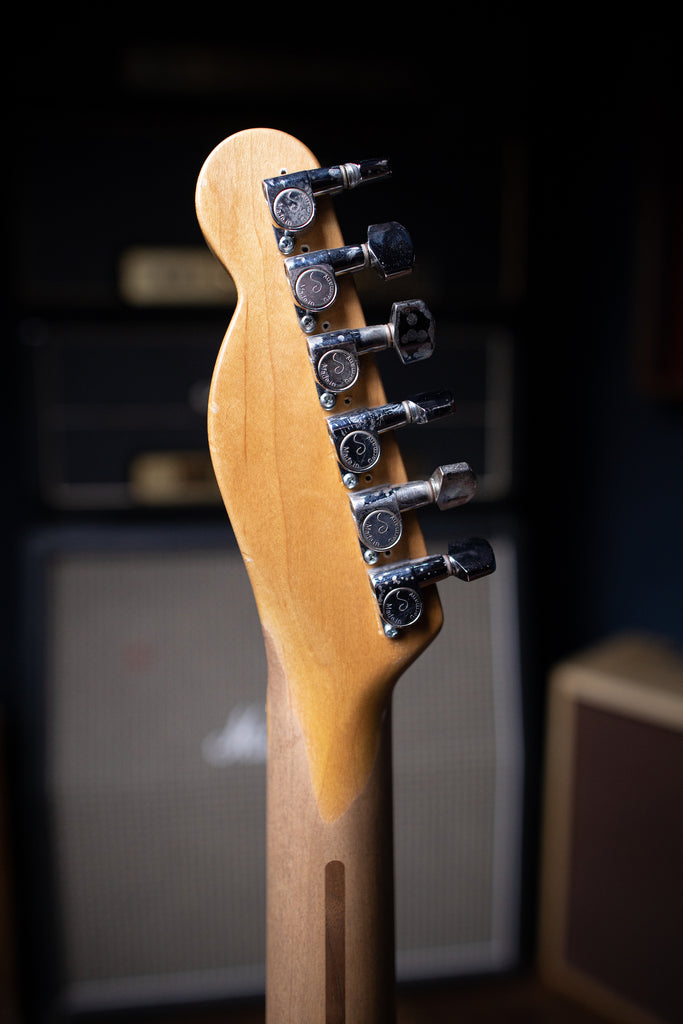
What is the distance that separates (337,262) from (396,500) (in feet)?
0.54

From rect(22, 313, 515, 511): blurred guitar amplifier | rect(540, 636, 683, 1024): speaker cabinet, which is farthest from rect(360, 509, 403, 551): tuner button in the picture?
rect(540, 636, 683, 1024): speaker cabinet

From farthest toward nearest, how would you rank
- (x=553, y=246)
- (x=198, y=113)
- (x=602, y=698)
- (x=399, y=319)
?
(x=553, y=246)
(x=602, y=698)
(x=198, y=113)
(x=399, y=319)

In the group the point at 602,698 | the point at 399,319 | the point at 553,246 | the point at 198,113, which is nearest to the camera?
the point at 399,319

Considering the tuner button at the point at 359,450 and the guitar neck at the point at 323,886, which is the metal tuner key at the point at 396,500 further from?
the guitar neck at the point at 323,886

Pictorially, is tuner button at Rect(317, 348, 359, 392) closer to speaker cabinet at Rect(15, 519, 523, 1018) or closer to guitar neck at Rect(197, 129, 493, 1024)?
guitar neck at Rect(197, 129, 493, 1024)

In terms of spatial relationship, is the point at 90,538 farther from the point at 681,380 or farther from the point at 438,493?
the point at 681,380

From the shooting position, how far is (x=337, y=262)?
1.73 ft

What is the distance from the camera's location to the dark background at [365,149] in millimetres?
1034

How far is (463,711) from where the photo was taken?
1188 millimetres

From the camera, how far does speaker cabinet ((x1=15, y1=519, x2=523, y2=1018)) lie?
111 centimetres

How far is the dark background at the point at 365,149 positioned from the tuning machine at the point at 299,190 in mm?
577

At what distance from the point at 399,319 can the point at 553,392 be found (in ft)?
3.41

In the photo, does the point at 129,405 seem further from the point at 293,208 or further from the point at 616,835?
the point at 616,835

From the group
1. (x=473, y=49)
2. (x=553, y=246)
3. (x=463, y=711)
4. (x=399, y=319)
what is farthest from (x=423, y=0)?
(x=463, y=711)
